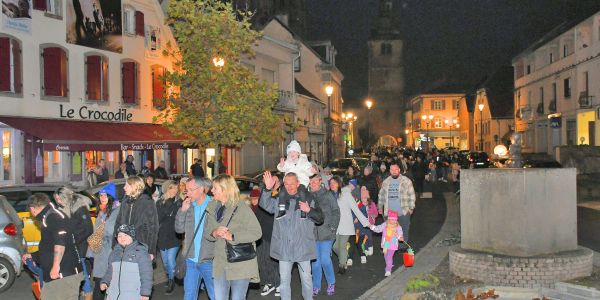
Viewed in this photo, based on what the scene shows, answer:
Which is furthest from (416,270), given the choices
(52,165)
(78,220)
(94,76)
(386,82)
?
(386,82)

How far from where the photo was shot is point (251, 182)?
19016mm

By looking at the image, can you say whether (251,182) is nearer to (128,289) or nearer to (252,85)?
(252,85)

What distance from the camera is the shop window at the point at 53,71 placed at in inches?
835

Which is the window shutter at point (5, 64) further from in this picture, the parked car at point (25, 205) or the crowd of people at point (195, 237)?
the crowd of people at point (195, 237)

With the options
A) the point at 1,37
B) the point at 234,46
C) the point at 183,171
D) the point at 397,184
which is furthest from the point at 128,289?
the point at 183,171

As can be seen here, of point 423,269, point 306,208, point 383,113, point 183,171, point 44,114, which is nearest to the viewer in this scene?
point 306,208

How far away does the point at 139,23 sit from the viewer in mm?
26078

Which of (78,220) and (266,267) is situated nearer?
(78,220)

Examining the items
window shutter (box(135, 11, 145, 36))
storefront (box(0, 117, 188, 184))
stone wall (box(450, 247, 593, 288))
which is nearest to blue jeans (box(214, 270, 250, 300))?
stone wall (box(450, 247, 593, 288))

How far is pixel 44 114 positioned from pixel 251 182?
761cm

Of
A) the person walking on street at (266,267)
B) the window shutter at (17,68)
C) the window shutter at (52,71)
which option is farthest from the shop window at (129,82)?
the person walking on street at (266,267)

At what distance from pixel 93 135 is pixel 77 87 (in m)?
2.19

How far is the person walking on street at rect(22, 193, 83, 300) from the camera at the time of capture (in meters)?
7.01

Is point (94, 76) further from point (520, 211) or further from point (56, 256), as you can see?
point (520, 211)
